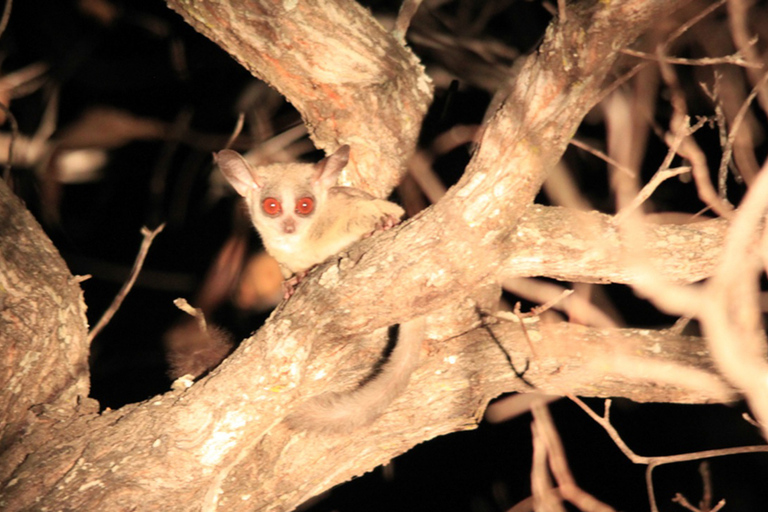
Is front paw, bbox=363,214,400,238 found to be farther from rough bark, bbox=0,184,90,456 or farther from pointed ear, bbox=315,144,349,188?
rough bark, bbox=0,184,90,456

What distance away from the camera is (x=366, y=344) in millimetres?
3225

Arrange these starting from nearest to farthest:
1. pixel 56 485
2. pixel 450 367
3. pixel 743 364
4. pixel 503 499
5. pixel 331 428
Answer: pixel 743 364, pixel 56 485, pixel 331 428, pixel 450 367, pixel 503 499

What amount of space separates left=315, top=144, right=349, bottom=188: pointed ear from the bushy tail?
32.7 inches

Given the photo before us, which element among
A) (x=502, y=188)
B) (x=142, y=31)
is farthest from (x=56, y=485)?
(x=142, y=31)

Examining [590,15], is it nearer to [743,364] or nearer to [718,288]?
[718,288]

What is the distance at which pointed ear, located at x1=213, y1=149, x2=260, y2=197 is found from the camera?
3.61 metres

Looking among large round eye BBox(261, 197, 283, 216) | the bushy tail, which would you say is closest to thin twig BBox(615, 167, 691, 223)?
the bushy tail

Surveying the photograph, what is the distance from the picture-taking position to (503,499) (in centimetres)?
555

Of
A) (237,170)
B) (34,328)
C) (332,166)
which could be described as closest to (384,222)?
(332,166)

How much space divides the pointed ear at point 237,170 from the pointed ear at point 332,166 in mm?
412

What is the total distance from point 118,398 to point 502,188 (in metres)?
3.17

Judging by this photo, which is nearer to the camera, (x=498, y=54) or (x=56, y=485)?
(x=56, y=485)

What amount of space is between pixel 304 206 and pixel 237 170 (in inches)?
19.6

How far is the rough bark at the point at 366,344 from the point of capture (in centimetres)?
222
